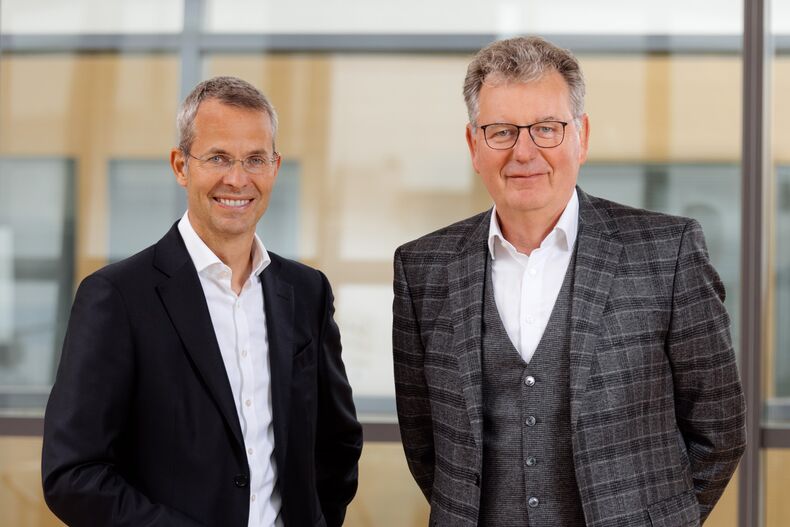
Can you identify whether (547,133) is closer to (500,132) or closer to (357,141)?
(500,132)

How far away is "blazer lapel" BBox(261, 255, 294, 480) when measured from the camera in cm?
208

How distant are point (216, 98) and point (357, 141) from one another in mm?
1633

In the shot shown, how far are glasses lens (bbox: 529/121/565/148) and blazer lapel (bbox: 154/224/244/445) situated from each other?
807 mm

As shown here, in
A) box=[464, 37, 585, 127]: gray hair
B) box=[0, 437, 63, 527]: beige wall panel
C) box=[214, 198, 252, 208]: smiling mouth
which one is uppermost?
box=[464, 37, 585, 127]: gray hair

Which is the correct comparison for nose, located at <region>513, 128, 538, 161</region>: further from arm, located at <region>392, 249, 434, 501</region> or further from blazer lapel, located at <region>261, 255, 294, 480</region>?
blazer lapel, located at <region>261, 255, 294, 480</region>

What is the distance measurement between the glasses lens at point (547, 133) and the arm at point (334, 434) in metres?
0.72

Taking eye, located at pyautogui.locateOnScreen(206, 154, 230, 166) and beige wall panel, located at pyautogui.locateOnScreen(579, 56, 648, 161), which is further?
beige wall panel, located at pyautogui.locateOnScreen(579, 56, 648, 161)

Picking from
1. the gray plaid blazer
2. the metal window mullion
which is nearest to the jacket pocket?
the gray plaid blazer

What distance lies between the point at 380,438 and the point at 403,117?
49.9 inches

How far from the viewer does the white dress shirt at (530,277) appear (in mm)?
2053

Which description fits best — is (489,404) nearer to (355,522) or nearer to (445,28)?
(355,522)

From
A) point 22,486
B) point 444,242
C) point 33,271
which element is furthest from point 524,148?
point 22,486

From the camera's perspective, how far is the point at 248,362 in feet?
6.82

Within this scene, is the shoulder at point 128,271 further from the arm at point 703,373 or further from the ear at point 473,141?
the arm at point 703,373
